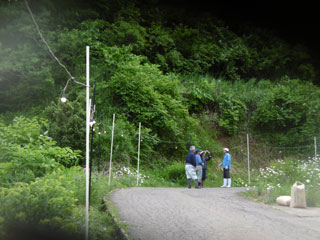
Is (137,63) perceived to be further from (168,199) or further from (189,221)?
(189,221)

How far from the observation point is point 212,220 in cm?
620

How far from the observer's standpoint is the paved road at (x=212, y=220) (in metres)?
5.07

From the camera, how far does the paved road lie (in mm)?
5074

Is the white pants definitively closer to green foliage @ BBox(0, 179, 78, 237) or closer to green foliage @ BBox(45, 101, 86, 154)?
green foliage @ BBox(45, 101, 86, 154)

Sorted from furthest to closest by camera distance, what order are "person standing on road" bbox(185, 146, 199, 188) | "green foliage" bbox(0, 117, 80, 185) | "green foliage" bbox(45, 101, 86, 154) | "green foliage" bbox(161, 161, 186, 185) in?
1. "green foliage" bbox(161, 161, 186, 185)
2. "person standing on road" bbox(185, 146, 199, 188)
3. "green foliage" bbox(45, 101, 86, 154)
4. "green foliage" bbox(0, 117, 80, 185)

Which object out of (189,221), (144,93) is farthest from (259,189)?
(144,93)

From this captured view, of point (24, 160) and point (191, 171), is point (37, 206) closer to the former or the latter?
point (24, 160)

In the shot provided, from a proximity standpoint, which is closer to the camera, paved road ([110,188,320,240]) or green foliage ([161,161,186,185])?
paved road ([110,188,320,240])

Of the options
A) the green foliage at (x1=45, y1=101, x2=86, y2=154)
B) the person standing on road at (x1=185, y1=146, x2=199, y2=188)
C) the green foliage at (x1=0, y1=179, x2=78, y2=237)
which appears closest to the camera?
Answer: the green foliage at (x1=0, y1=179, x2=78, y2=237)

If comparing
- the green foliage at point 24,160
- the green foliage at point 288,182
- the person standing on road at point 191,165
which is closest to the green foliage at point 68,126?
the green foliage at point 24,160

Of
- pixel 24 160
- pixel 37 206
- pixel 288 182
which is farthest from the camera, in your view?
pixel 288 182

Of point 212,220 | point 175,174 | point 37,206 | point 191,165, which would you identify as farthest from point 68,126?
point 37,206

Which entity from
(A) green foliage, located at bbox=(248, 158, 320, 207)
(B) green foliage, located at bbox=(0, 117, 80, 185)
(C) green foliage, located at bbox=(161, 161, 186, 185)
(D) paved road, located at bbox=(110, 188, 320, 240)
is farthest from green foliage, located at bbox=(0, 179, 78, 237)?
(C) green foliage, located at bbox=(161, 161, 186, 185)

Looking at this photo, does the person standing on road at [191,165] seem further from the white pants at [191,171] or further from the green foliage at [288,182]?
the green foliage at [288,182]
